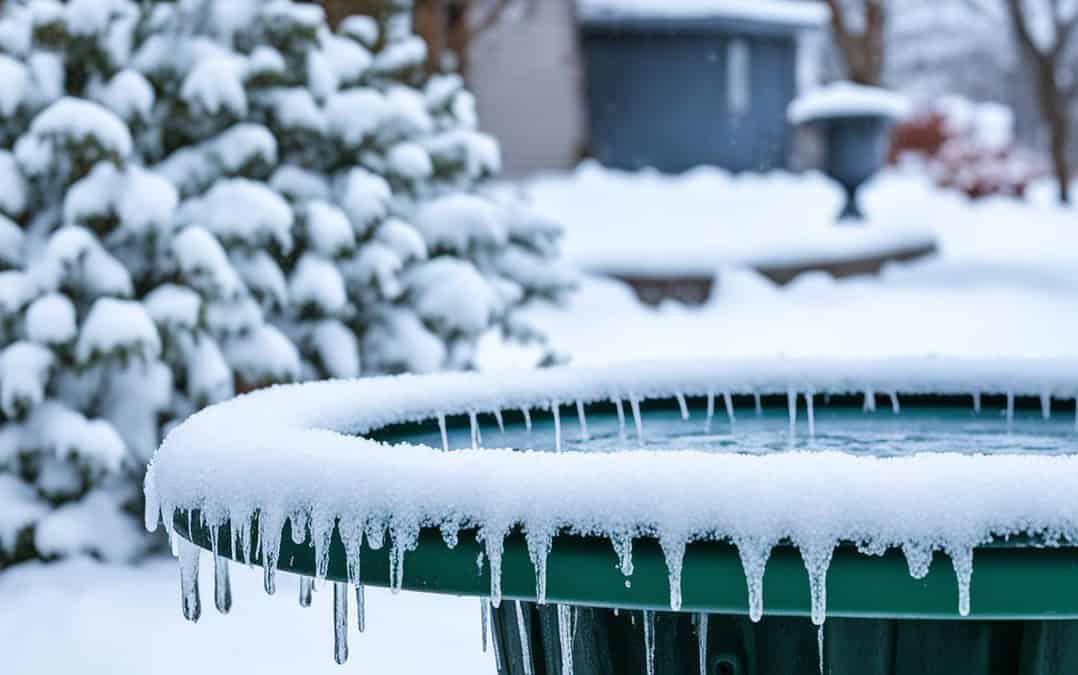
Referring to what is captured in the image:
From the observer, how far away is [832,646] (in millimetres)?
1944

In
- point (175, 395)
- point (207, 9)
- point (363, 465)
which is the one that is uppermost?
A: point (207, 9)

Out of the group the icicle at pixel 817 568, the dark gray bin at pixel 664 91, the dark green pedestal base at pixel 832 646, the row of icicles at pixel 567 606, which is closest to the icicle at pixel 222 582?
the row of icicles at pixel 567 606

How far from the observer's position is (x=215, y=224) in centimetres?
510

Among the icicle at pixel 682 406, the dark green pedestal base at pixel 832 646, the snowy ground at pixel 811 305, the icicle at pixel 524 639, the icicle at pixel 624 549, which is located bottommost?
the snowy ground at pixel 811 305

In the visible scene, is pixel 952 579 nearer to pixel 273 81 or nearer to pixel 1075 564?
pixel 1075 564

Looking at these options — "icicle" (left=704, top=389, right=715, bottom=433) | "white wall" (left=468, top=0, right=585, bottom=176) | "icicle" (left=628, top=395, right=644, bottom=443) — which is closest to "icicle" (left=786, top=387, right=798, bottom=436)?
"icicle" (left=704, top=389, right=715, bottom=433)

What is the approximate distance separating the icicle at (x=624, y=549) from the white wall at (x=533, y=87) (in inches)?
679

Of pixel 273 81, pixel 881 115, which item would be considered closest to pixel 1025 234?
pixel 881 115

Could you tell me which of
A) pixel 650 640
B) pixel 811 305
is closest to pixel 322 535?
pixel 650 640

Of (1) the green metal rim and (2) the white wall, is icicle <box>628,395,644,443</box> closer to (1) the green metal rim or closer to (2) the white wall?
(1) the green metal rim

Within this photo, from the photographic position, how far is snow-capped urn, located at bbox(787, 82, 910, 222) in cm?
1536

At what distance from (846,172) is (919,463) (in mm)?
14171

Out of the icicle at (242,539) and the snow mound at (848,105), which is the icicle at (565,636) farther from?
the snow mound at (848,105)

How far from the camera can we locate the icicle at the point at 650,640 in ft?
6.51
